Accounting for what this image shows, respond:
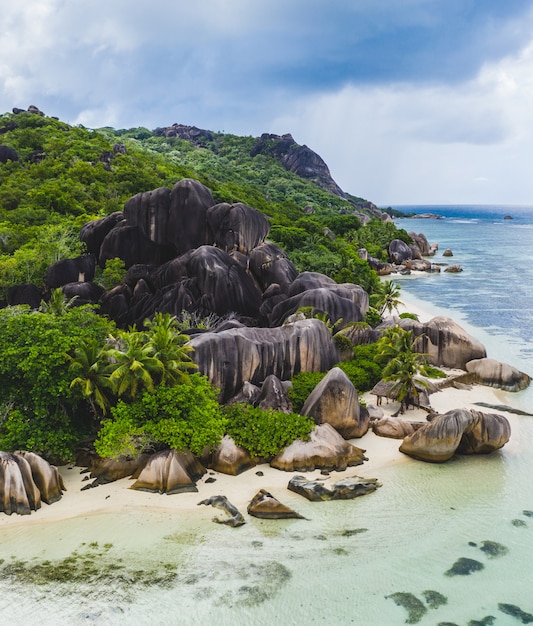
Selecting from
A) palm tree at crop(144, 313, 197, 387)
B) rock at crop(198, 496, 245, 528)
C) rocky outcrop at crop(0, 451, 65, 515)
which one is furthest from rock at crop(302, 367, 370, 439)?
rocky outcrop at crop(0, 451, 65, 515)

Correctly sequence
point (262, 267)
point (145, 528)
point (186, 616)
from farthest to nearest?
1. point (262, 267)
2. point (145, 528)
3. point (186, 616)

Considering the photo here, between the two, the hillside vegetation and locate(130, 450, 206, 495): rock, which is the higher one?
the hillside vegetation

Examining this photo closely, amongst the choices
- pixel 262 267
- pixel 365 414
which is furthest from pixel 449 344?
pixel 262 267

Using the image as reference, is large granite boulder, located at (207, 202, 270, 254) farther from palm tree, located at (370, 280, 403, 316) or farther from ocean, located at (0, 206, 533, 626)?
ocean, located at (0, 206, 533, 626)

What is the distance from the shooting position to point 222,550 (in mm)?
13766

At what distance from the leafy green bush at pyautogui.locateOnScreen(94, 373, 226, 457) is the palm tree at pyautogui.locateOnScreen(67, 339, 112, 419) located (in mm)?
803

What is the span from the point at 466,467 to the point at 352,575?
25.2 ft

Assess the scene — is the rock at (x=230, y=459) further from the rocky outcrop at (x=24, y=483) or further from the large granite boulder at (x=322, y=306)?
the large granite boulder at (x=322, y=306)

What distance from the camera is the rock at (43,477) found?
1550cm

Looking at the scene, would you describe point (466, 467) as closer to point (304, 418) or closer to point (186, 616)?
point (304, 418)

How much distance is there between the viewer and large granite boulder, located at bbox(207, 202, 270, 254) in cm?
3591

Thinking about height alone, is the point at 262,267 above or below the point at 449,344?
above

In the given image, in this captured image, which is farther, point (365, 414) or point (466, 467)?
point (365, 414)

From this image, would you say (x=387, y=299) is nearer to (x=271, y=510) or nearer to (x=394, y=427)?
(x=394, y=427)
